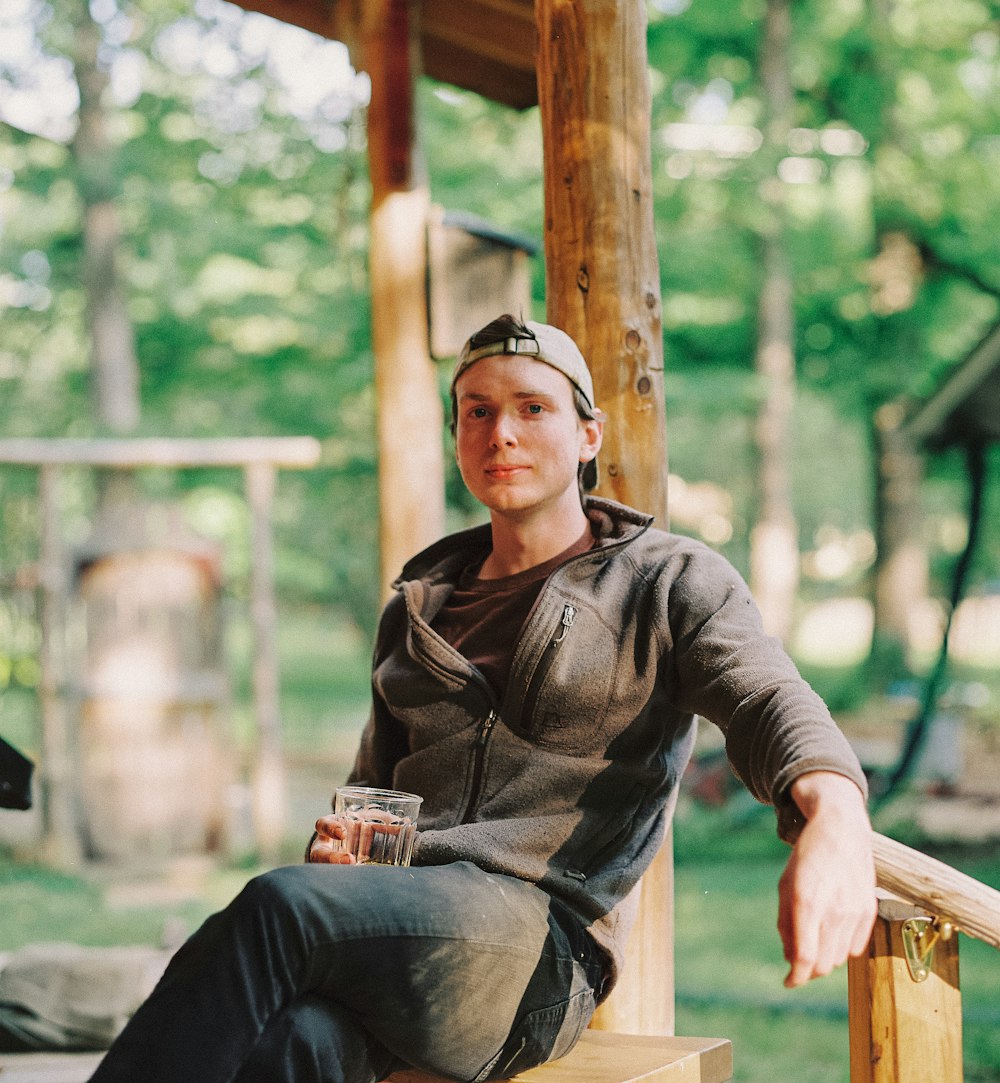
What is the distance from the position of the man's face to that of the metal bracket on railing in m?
0.86

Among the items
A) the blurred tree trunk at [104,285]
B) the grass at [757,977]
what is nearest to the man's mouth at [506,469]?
the grass at [757,977]

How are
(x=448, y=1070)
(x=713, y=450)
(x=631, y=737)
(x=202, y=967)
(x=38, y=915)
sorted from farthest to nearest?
1. (x=713, y=450)
2. (x=38, y=915)
3. (x=631, y=737)
4. (x=448, y=1070)
5. (x=202, y=967)

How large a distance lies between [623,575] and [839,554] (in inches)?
988

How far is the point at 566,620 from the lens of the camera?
2180mm

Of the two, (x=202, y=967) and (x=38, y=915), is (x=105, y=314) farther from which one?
(x=202, y=967)

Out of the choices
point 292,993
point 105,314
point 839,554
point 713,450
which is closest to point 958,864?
point 292,993

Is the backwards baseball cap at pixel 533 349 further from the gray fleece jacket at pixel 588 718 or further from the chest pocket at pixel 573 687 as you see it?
the chest pocket at pixel 573 687

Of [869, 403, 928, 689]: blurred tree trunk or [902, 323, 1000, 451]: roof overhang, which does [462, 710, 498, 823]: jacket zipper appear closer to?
[902, 323, 1000, 451]: roof overhang

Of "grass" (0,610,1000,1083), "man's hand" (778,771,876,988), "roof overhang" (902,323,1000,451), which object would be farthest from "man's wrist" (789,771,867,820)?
"roof overhang" (902,323,1000,451)

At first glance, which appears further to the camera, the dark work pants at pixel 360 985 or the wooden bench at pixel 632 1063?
the wooden bench at pixel 632 1063

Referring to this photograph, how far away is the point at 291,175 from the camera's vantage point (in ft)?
38.1

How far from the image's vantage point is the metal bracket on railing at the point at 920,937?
1906mm

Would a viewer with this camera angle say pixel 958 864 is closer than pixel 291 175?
Yes

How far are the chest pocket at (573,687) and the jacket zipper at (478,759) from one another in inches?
2.5
